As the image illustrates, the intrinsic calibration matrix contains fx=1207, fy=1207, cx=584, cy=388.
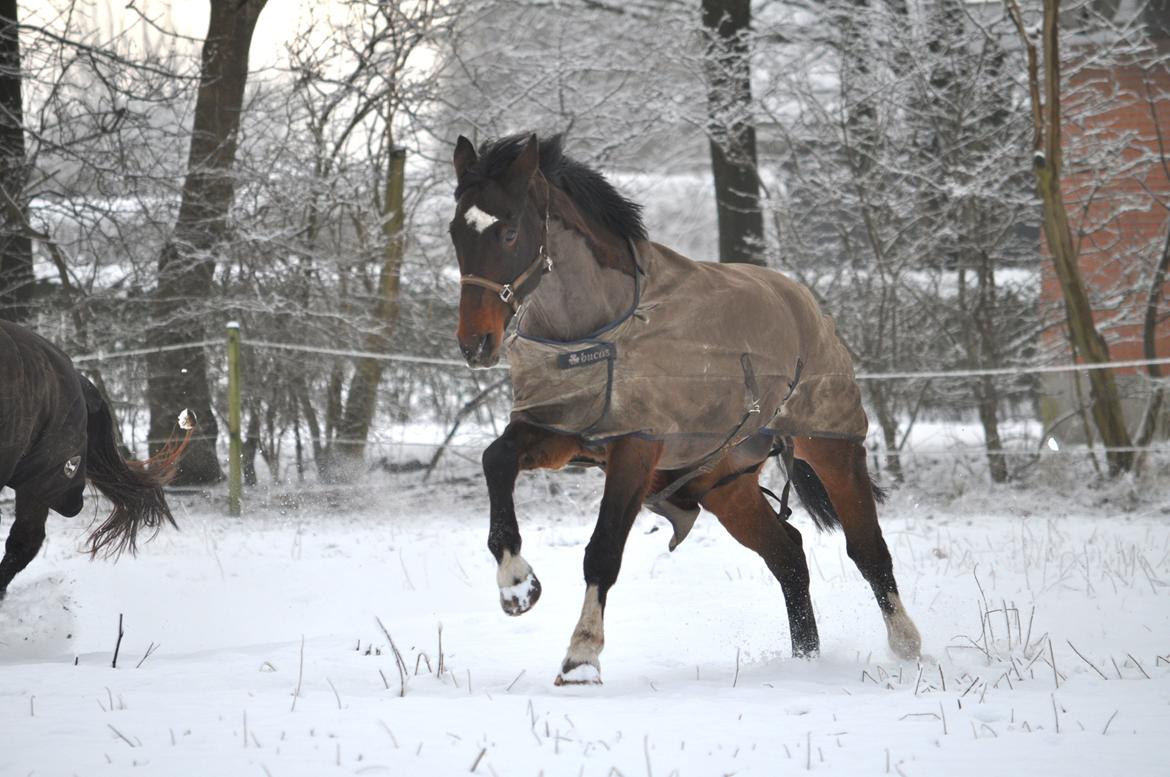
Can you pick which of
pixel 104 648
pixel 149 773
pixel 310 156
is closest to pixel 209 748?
pixel 149 773

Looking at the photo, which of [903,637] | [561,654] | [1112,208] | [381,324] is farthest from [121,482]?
[1112,208]

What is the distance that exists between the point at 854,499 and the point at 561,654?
5.02ft

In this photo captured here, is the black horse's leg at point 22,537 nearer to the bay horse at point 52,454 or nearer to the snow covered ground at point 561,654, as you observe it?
the bay horse at point 52,454

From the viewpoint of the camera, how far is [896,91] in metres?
12.9

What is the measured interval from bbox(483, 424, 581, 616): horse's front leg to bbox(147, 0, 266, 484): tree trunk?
22.2 feet

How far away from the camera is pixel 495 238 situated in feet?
13.6

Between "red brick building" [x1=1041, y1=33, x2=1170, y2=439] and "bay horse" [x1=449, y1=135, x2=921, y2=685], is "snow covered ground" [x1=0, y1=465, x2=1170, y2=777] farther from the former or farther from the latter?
"red brick building" [x1=1041, y1=33, x2=1170, y2=439]

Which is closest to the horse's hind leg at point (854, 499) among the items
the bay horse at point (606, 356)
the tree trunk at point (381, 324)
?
the bay horse at point (606, 356)

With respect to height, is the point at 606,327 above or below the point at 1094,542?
above

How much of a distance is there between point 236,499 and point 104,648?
4.13 m

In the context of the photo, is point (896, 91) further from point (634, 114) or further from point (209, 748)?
point (209, 748)

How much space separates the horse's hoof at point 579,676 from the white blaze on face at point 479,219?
4.92 ft

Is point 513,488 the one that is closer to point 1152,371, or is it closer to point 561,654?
point 561,654

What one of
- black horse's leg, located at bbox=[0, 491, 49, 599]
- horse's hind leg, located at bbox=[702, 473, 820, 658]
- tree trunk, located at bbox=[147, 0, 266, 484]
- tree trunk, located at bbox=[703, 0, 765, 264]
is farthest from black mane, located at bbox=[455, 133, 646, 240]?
tree trunk, located at bbox=[703, 0, 765, 264]
